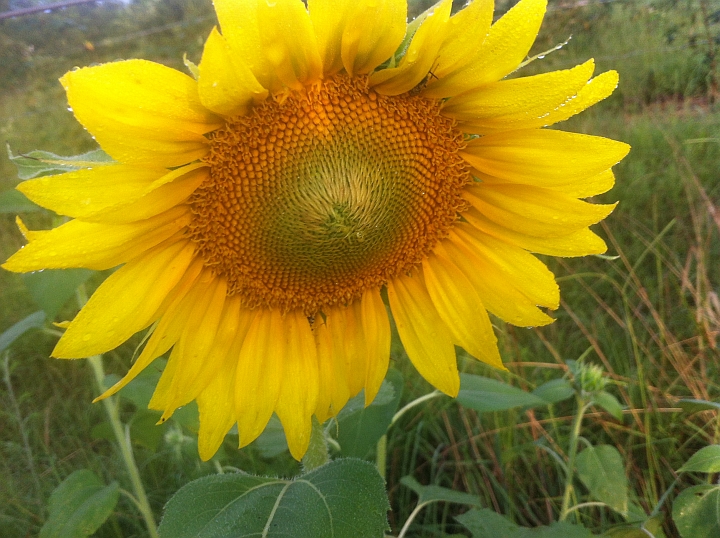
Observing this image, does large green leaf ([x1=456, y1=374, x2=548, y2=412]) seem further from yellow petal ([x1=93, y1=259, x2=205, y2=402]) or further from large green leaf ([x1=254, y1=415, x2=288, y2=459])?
yellow petal ([x1=93, y1=259, x2=205, y2=402])

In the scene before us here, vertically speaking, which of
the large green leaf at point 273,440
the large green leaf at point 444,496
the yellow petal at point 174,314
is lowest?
the large green leaf at point 444,496

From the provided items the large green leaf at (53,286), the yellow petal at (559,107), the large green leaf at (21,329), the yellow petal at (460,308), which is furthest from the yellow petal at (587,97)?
the large green leaf at (21,329)

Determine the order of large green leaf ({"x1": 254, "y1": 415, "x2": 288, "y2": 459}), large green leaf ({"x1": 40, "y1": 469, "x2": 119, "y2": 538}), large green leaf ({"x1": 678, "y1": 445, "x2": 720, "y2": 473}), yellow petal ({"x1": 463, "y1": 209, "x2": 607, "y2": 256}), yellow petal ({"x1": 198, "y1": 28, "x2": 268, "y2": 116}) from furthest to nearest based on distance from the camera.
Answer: large green leaf ({"x1": 254, "y1": 415, "x2": 288, "y2": 459}) < large green leaf ({"x1": 40, "y1": 469, "x2": 119, "y2": 538}) < yellow petal ({"x1": 463, "y1": 209, "x2": 607, "y2": 256}) < large green leaf ({"x1": 678, "y1": 445, "x2": 720, "y2": 473}) < yellow petal ({"x1": 198, "y1": 28, "x2": 268, "y2": 116})

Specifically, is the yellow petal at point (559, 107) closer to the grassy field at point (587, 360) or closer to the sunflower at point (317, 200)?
the sunflower at point (317, 200)

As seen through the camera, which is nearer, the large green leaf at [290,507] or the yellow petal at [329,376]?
the large green leaf at [290,507]

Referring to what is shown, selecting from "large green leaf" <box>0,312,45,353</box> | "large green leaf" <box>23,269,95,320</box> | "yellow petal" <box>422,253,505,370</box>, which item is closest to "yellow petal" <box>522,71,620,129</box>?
"yellow petal" <box>422,253,505,370</box>

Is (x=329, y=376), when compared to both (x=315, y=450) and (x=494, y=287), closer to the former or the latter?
(x=315, y=450)
